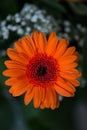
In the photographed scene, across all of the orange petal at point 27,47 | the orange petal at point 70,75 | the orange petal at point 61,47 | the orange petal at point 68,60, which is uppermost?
the orange petal at point 27,47

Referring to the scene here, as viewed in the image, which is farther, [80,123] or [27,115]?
[80,123]

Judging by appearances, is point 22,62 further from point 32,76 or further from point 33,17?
point 33,17

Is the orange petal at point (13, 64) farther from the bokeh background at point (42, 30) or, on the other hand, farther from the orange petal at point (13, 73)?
the bokeh background at point (42, 30)

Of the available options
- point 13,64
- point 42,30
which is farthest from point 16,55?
point 42,30

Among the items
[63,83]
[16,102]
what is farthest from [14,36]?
[63,83]

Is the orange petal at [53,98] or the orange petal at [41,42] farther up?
the orange petal at [41,42]

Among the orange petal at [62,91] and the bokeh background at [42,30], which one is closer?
the orange petal at [62,91]

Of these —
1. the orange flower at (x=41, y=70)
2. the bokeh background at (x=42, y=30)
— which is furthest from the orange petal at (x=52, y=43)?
the bokeh background at (x=42, y=30)

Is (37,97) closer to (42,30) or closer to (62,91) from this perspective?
(62,91)
